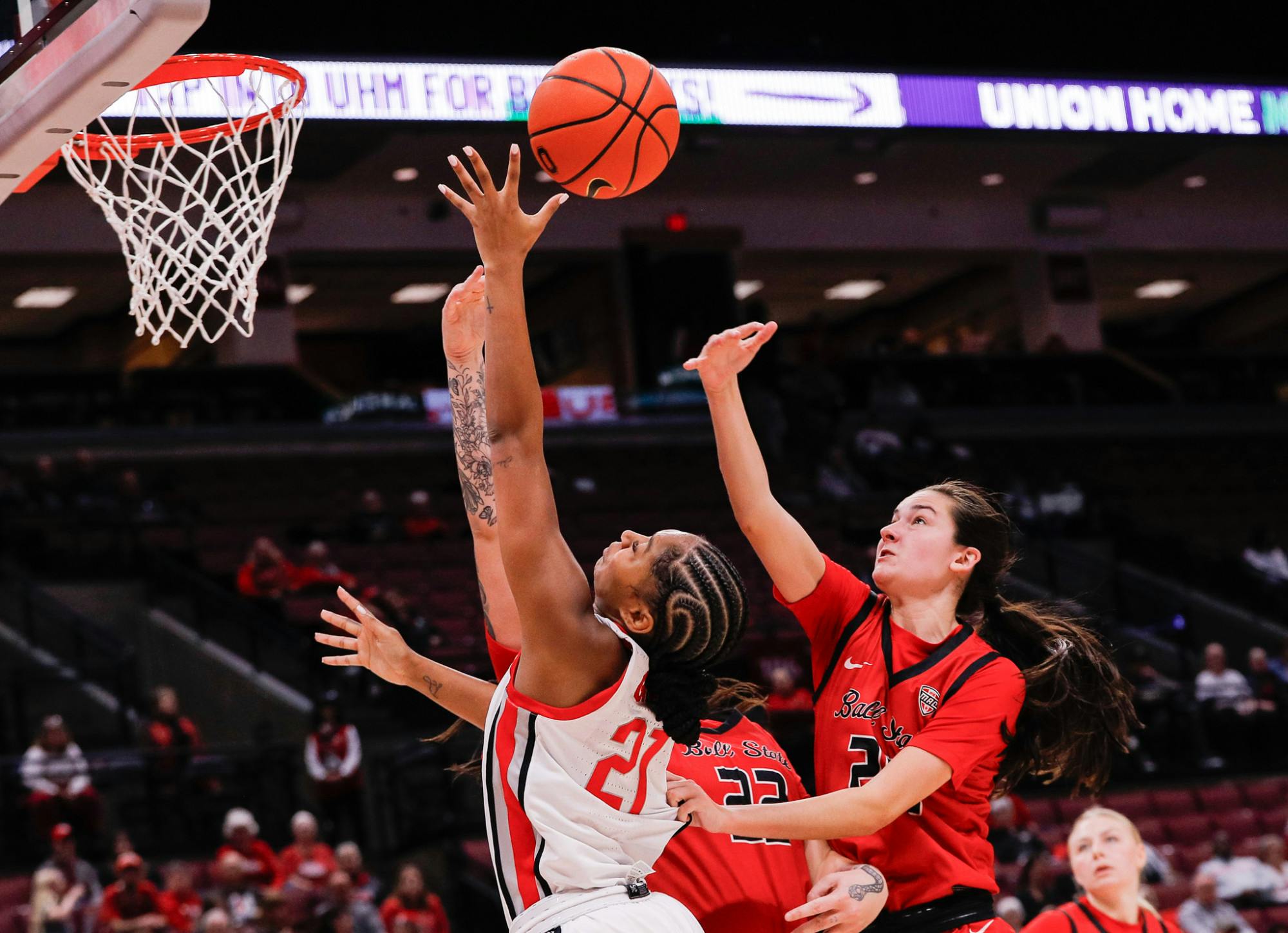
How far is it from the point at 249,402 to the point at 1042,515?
26.7 feet

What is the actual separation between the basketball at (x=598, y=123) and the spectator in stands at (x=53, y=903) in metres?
6.30

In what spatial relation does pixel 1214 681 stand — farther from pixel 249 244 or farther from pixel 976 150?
pixel 249 244

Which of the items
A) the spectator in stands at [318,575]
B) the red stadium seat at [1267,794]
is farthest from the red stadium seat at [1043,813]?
the spectator in stands at [318,575]

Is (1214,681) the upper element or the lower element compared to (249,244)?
lower

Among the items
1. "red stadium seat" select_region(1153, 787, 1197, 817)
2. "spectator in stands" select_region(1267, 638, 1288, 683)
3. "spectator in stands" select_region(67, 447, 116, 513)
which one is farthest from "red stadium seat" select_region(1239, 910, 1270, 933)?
"spectator in stands" select_region(67, 447, 116, 513)

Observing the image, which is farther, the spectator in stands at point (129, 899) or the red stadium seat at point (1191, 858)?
the red stadium seat at point (1191, 858)

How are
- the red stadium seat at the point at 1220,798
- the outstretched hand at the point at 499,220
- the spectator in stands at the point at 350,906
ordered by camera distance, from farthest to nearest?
the red stadium seat at the point at 1220,798 → the spectator in stands at the point at 350,906 → the outstretched hand at the point at 499,220

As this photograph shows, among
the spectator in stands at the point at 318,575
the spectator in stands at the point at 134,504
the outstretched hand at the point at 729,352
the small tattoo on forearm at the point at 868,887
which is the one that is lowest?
the small tattoo on forearm at the point at 868,887

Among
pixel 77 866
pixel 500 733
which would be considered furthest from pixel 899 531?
pixel 77 866

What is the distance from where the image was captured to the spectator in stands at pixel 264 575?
13094 mm

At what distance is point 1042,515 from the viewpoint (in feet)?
56.9

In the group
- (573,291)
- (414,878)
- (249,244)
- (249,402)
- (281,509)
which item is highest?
(573,291)

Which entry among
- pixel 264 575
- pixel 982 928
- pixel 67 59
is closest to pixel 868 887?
pixel 982 928

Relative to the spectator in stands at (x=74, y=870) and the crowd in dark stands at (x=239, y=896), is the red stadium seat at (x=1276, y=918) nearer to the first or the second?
the crowd in dark stands at (x=239, y=896)
